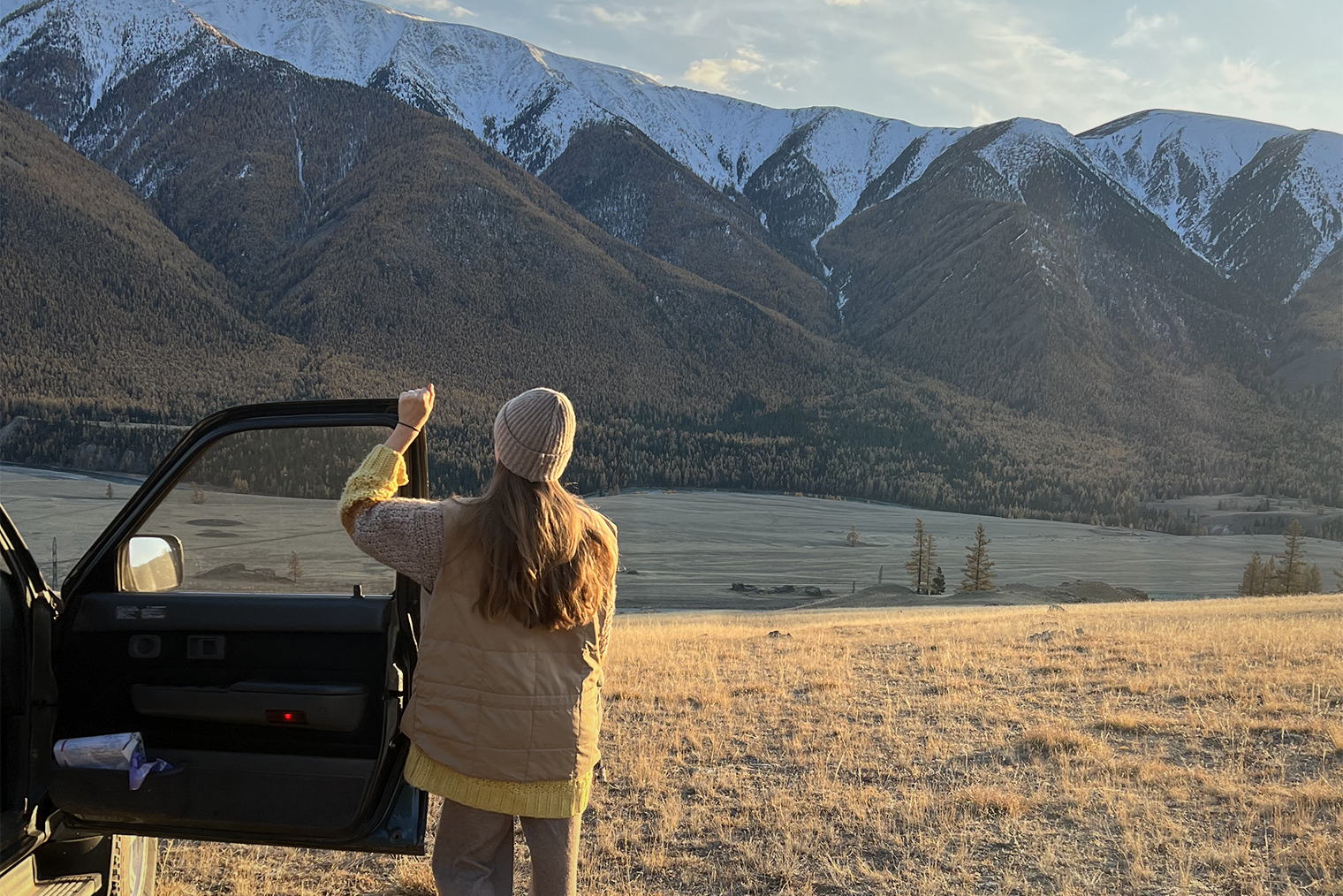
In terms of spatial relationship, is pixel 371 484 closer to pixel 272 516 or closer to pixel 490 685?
pixel 490 685

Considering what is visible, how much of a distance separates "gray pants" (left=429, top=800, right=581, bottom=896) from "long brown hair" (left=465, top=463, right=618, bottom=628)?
1.91 ft

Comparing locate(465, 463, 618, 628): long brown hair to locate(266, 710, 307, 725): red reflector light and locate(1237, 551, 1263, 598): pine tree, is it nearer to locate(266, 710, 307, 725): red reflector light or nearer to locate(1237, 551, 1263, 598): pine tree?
locate(266, 710, 307, 725): red reflector light

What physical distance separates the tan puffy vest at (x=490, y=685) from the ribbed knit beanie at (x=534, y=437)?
0.66 ft

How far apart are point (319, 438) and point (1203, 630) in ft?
42.6

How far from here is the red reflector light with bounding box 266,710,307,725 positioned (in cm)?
305

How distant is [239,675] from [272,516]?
64cm

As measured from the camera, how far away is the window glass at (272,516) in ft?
10.6

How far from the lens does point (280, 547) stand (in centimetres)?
349

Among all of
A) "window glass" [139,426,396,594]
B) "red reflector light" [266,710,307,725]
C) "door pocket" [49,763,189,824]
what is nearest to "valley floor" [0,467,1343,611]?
"window glass" [139,426,396,594]

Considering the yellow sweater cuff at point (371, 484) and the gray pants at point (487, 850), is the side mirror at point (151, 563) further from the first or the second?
the gray pants at point (487, 850)

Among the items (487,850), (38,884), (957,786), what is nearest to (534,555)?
(487,850)

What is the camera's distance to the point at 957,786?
584 cm

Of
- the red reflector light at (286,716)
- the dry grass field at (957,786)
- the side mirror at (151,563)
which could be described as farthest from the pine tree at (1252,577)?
the side mirror at (151,563)

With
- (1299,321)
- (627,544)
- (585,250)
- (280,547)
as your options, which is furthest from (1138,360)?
(280,547)
